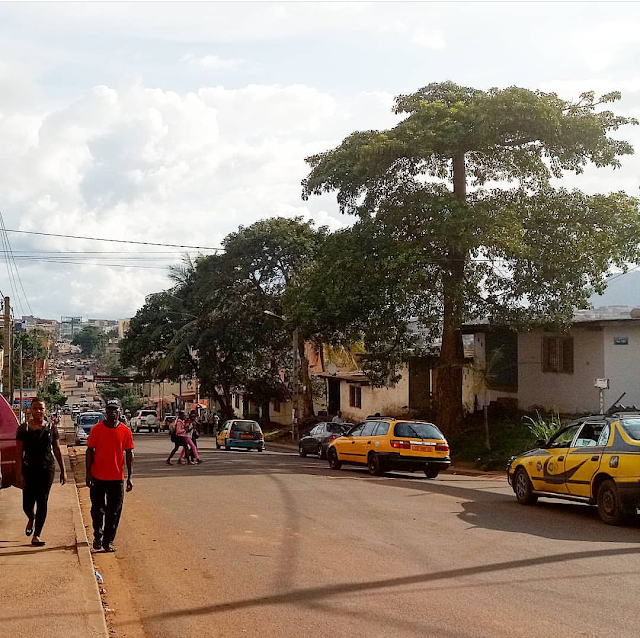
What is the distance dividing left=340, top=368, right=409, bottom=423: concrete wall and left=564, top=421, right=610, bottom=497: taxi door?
94.5ft

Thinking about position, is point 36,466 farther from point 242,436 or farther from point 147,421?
point 147,421

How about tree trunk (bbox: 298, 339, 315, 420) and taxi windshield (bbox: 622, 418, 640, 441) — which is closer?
taxi windshield (bbox: 622, 418, 640, 441)

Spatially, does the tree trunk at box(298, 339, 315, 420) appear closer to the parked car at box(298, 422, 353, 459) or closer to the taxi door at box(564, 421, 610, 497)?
the parked car at box(298, 422, 353, 459)

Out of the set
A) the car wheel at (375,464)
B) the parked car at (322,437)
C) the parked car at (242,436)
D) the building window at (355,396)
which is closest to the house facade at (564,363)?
the parked car at (322,437)

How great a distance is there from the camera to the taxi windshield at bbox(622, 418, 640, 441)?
43.9ft

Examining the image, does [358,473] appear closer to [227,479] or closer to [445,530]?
[227,479]

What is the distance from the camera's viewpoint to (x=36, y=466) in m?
10.7

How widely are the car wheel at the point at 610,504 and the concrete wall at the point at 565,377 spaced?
17905 mm

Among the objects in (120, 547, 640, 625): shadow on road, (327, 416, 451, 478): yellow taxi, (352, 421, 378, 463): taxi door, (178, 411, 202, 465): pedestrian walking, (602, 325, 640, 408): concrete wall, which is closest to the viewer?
(120, 547, 640, 625): shadow on road

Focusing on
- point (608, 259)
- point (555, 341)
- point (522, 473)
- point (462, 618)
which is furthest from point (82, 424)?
point (462, 618)

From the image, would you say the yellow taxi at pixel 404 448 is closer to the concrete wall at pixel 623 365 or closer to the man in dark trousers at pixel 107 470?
the concrete wall at pixel 623 365

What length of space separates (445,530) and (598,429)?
11.5 ft

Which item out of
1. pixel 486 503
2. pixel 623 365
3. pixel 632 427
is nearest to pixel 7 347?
pixel 623 365

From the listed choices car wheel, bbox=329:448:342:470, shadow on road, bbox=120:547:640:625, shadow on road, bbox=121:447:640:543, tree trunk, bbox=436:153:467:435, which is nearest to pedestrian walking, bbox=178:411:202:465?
shadow on road, bbox=121:447:640:543
